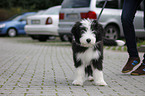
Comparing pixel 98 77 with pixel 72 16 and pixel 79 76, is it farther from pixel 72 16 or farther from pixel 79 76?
pixel 72 16

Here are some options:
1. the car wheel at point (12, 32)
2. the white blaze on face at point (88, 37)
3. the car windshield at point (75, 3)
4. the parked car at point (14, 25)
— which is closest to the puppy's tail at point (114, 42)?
the white blaze on face at point (88, 37)

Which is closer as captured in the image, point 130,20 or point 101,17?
point 130,20

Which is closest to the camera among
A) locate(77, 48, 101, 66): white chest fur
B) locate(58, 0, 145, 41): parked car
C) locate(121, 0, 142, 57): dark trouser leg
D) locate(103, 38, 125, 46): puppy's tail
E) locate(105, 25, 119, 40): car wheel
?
locate(77, 48, 101, 66): white chest fur

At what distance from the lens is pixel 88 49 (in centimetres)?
443

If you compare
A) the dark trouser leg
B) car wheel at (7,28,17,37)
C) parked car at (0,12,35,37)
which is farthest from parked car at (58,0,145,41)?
car wheel at (7,28,17,37)

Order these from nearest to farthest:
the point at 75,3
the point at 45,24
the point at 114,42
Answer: the point at 114,42 → the point at 75,3 → the point at 45,24

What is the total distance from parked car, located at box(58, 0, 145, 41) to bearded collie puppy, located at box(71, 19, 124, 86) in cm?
Result: 765

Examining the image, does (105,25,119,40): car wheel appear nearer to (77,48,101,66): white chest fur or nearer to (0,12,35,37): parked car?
(77,48,101,66): white chest fur

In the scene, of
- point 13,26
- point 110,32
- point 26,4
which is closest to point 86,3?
point 110,32

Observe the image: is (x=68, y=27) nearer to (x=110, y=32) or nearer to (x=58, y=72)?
(x=110, y=32)

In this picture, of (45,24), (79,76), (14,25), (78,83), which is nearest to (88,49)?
(79,76)

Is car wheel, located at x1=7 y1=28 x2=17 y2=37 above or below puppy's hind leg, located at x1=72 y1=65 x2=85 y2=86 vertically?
below

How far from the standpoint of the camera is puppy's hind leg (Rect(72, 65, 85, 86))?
456cm

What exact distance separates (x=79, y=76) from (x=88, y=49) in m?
0.45
